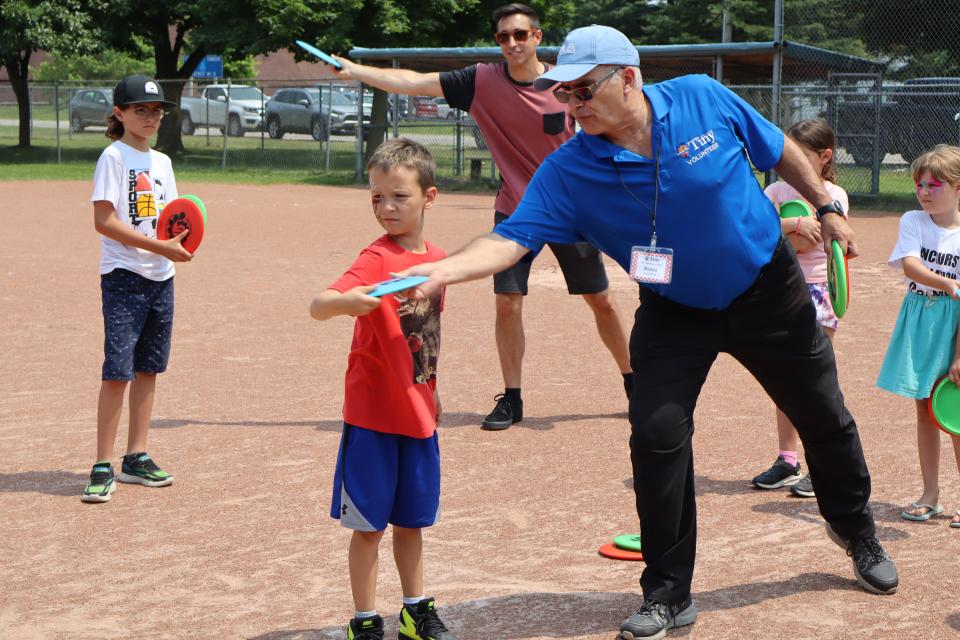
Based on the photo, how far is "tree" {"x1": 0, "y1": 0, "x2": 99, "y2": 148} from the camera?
1224 inches

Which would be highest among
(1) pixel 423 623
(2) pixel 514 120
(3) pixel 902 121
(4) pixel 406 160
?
(3) pixel 902 121

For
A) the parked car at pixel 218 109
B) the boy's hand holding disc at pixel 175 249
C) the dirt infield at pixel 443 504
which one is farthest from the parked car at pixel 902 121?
the parked car at pixel 218 109

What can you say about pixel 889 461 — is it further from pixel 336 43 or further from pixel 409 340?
pixel 336 43

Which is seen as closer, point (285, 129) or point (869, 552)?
point (869, 552)

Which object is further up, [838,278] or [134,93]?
[134,93]

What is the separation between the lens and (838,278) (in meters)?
4.48

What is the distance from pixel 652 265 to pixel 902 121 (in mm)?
19291

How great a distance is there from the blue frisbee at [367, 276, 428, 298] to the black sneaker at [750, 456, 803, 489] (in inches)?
109

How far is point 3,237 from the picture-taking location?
15406mm

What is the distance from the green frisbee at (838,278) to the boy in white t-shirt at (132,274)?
2890 mm

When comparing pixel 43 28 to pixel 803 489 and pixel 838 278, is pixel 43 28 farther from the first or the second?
pixel 838 278

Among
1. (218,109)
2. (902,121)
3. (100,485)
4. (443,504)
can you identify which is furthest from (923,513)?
(218,109)

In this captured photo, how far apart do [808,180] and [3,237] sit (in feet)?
43.7

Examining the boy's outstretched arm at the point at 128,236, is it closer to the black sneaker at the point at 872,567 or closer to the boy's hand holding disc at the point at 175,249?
the boy's hand holding disc at the point at 175,249
